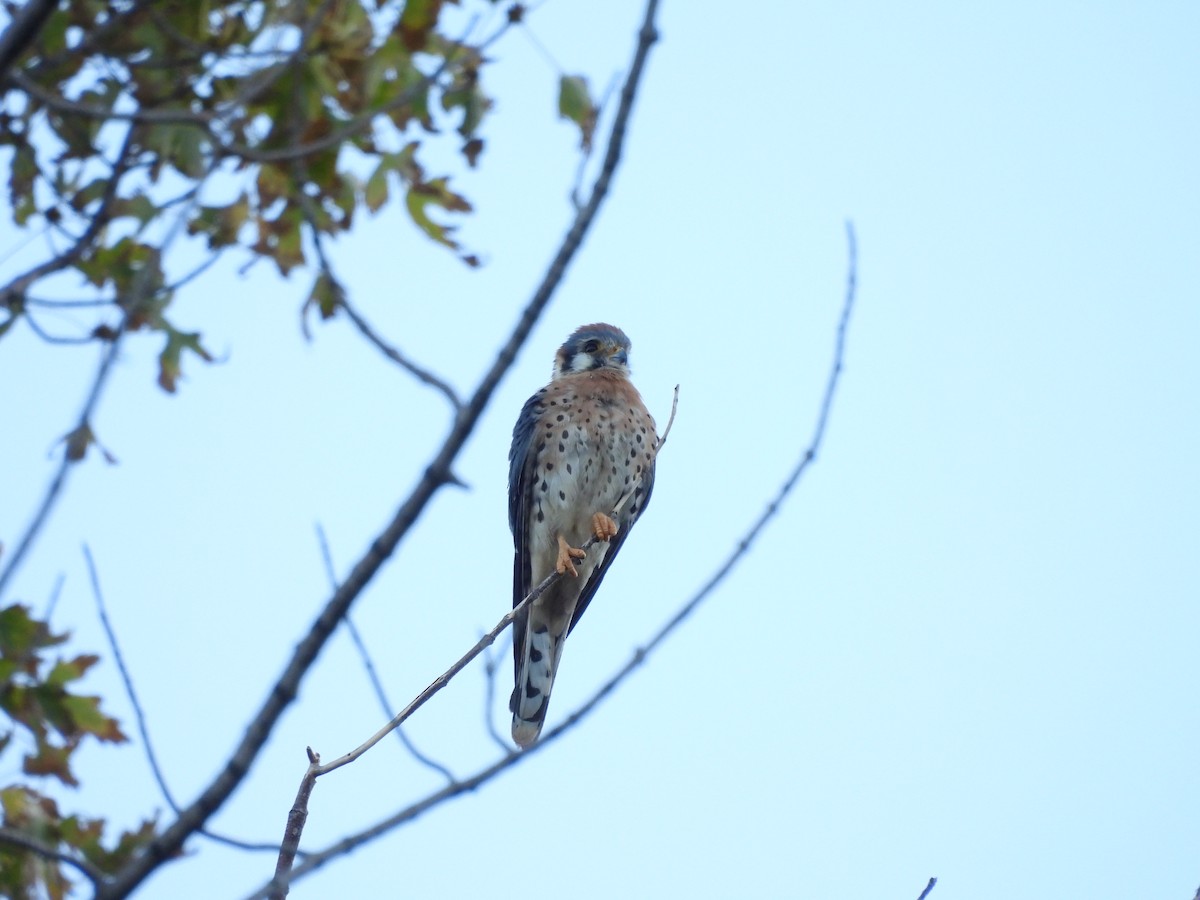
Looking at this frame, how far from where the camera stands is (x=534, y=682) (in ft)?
20.2

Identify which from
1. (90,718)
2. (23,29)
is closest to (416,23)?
(23,29)

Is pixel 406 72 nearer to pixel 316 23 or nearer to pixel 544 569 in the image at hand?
pixel 316 23

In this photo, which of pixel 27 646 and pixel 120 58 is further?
pixel 120 58

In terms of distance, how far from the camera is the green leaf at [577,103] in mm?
2508

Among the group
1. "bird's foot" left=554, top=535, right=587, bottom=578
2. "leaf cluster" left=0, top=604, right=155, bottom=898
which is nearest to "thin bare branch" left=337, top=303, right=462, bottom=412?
"leaf cluster" left=0, top=604, right=155, bottom=898

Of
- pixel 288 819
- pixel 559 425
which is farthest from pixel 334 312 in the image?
pixel 559 425

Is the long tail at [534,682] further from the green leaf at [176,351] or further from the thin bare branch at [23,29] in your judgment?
the thin bare branch at [23,29]

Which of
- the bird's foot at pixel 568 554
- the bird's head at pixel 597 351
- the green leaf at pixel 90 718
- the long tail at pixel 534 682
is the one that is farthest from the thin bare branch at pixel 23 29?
the bird's head at pixel 597 351

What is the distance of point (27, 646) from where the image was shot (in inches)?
87.0

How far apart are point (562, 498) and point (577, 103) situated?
12.4 ft

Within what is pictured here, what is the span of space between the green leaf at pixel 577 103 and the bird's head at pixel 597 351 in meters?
4.16

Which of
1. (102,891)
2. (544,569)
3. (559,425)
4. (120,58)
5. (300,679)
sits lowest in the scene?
(102,891)

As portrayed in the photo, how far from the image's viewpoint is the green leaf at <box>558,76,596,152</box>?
8.23 feet

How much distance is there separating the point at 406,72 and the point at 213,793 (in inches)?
55.0
